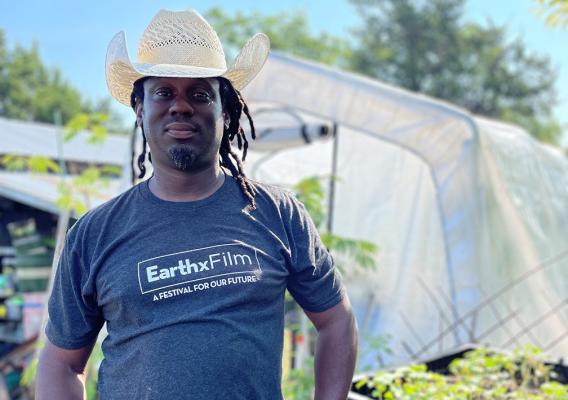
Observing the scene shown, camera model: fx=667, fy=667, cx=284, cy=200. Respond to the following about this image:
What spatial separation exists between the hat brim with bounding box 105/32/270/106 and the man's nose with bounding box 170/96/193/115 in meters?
0.07

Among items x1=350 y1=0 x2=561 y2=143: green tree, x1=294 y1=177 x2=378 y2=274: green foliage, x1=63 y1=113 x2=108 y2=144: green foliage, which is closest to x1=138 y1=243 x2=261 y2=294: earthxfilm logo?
x1=294 y1=177 x2=378 y2=274: green foliage

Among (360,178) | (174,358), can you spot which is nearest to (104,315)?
(174,358)

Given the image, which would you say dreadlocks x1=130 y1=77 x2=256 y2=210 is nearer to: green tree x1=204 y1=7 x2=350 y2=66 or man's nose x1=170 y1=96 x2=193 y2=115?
man's nose x1=170 y1=96 x2=193 y2=115

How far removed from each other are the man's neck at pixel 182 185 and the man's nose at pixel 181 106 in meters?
0.17

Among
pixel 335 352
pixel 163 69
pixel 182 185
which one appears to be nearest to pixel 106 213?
pixel 182 185

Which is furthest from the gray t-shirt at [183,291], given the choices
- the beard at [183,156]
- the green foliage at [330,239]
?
the green foliage at [330,239]

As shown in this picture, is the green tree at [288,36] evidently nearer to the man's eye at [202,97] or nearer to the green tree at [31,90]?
the green tree at [31,90]

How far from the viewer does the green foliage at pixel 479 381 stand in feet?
9.03

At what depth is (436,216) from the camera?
663cm

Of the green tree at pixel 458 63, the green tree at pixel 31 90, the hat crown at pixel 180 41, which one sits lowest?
the green tree at pixel 31 90

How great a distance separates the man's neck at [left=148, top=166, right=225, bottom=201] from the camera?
6.35 ft

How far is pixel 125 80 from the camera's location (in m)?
2.19

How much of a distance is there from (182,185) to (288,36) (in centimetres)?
3183

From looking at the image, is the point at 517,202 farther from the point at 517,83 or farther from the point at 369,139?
the point at 517,83
